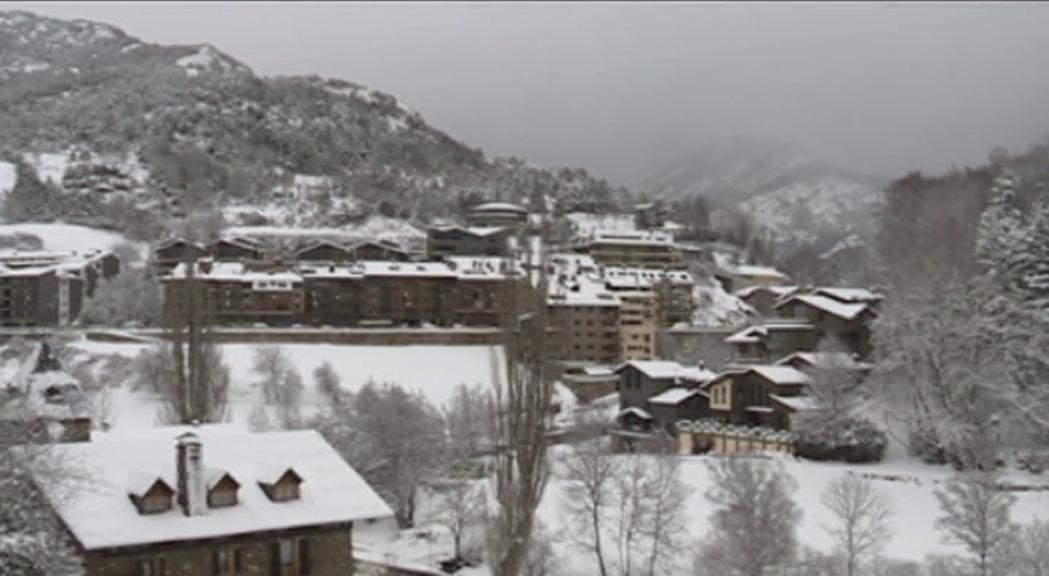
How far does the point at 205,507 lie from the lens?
14570 millimetres

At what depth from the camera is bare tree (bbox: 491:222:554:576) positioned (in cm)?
1825

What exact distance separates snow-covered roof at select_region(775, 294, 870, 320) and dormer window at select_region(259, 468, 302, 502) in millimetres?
24307

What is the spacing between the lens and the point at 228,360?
4394 centimetres

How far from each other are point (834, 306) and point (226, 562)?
25830mm

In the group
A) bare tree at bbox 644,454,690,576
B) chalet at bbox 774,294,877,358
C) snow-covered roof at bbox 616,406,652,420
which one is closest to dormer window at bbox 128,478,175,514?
bare tree at bbox 644,454,690,576

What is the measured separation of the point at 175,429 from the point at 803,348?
24.6 m

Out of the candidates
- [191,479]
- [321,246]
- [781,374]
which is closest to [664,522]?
[191,479]

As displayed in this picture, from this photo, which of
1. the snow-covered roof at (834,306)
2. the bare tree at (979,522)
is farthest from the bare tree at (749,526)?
the snow-covered roof at (834,306)

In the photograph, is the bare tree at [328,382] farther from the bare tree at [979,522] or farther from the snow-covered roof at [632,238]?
the snow-covered roof at [632,238]

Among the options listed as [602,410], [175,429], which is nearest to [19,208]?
[602,410]

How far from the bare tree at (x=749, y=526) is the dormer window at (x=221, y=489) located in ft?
30.6

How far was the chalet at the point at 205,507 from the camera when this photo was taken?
1389 centimetres

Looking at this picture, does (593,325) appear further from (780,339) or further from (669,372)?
(780,339)

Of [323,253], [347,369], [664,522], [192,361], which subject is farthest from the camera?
[323,253]
